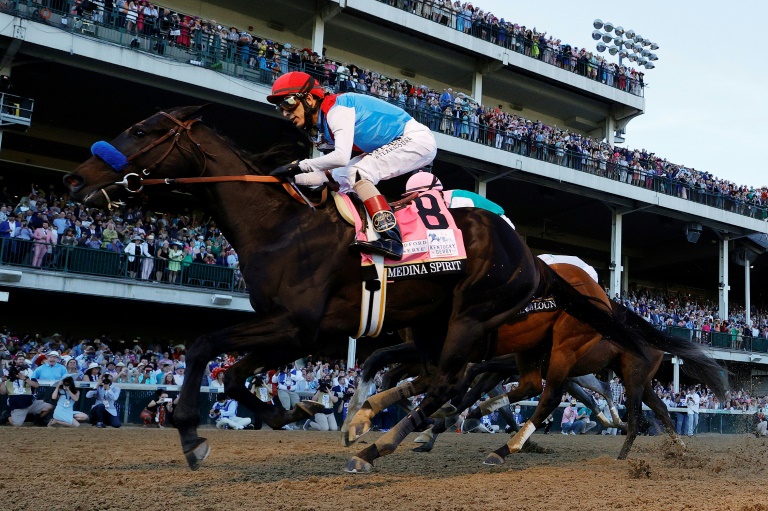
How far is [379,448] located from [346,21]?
21059 mm

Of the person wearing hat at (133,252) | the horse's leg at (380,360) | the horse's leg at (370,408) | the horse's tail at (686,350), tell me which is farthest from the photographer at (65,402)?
the horse's tail at (686,350)

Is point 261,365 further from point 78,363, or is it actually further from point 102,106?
point 102,106

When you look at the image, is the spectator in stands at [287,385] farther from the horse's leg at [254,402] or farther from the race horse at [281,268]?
the horse's leg at [254,402]

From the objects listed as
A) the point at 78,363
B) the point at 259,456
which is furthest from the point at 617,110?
the point at 259,456

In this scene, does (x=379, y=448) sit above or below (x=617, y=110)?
below

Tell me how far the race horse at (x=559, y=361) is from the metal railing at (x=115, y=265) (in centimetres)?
983

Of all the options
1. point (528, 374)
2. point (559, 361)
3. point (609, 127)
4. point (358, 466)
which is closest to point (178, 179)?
point (358, 466)

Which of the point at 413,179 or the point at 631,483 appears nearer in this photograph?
the point at 631,483

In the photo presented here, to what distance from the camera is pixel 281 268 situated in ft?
17.7

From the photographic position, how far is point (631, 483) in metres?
6.29

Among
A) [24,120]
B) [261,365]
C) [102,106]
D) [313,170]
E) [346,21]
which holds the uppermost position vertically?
[346,21]

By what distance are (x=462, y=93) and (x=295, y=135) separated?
→ 70.4ft

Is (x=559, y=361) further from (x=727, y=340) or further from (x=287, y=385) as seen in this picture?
(x=727, y=340)

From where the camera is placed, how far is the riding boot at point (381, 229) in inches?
222
